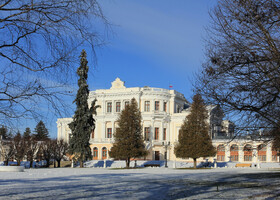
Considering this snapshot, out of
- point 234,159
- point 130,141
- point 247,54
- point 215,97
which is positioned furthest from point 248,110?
point 234,159

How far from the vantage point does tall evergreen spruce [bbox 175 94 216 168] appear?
44.1m

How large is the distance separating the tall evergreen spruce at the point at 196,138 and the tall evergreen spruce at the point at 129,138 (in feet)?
17.1

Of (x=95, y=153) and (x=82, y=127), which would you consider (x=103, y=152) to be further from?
(x=82, y=127)

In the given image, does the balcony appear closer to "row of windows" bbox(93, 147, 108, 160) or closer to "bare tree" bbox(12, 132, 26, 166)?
"row of windows" bbox(93, 147, 108, 160)

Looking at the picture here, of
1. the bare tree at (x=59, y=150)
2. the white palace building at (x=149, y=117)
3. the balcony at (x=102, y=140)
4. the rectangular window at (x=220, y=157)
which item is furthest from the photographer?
the balcony at (x=102, y=140)

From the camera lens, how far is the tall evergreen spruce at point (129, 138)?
45.2m

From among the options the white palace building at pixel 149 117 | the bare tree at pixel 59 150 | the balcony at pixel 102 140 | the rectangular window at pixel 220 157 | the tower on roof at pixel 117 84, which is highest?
the tower on roof at pixel 117 84

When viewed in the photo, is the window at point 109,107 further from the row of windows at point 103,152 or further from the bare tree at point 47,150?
the bare tree at point 47,150

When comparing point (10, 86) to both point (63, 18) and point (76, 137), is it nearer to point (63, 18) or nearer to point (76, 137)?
point (63, 18)

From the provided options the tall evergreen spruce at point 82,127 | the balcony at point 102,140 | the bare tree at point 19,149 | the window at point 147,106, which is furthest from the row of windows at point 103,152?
the tall evergreen spruce at point 82,127

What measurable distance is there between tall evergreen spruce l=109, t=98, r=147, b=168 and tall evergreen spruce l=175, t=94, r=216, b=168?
5215 millimetres

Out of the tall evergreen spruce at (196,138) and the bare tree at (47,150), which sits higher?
the tall evergreen spruce at (196,138)

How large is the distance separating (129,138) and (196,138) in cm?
810

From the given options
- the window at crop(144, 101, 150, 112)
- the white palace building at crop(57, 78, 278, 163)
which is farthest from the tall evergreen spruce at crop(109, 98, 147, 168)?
the window at crop(144, 101, 150, 112)
